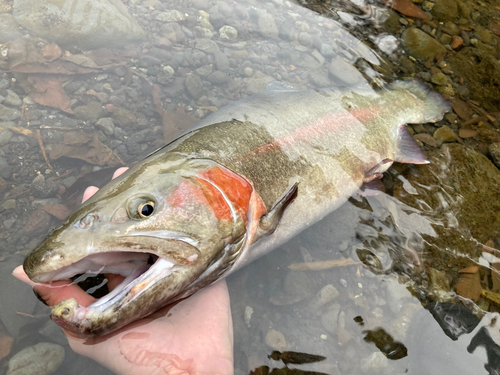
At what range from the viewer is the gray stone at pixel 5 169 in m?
3.25

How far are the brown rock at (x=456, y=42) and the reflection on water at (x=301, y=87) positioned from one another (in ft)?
0.07

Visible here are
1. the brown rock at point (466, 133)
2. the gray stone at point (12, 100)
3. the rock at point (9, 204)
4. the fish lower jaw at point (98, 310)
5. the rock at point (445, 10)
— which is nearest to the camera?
the fish lower jaw at point (98, 310)

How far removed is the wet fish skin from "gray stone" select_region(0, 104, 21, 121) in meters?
2.24

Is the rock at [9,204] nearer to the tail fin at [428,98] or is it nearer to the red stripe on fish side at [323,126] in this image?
the red stripe on fish side at [323,126]

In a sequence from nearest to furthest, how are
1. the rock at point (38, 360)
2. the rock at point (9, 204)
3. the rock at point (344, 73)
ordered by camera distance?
the rock at point (38, 360) < the rock at point (9, 204) < the rock at point (344, 73)

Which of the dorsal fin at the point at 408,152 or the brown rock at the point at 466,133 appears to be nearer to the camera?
the dorsal fin at the point at 408,152

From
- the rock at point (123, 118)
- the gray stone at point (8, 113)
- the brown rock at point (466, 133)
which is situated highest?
the brown rock at point (466, 133)

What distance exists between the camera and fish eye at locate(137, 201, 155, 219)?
1.99 metres

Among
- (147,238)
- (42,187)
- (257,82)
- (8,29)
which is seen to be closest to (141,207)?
(147,238)

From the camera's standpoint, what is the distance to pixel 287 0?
5551 millimetres

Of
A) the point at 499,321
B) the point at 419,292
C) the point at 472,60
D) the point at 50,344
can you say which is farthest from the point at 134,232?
the point at 472,60

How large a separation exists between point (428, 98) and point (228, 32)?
2963 millimetres

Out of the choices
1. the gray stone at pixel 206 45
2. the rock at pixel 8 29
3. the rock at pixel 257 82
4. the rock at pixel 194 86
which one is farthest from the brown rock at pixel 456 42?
the rock at pixel 8 29

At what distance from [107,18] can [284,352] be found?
473 cm
